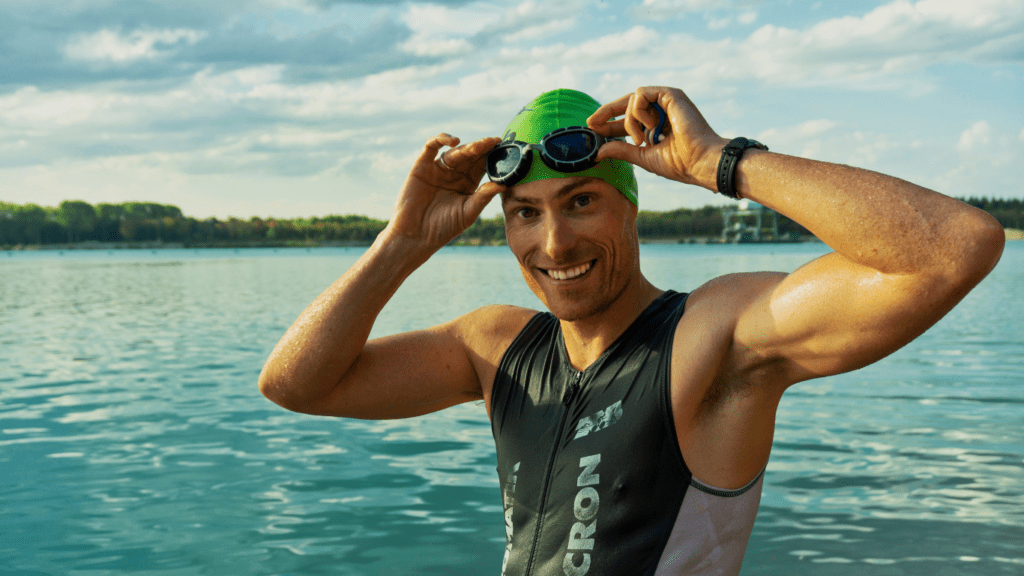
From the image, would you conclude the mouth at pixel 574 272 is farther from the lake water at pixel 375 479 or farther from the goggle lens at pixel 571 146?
the lake water at pixel 375 479

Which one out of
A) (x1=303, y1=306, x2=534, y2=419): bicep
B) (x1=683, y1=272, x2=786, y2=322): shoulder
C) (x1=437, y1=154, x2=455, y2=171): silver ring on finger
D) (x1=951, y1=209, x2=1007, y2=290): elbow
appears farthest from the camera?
(x1=303, y1=306, x2=534, y2=419): bicep

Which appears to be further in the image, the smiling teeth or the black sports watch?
the smiling teeth

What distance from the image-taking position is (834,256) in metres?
2.31

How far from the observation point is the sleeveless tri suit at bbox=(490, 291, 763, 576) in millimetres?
2605

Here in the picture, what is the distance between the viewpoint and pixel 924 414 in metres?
11.1

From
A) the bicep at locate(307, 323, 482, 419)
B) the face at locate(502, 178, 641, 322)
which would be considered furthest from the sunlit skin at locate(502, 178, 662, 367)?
the bicep at locate(307, 323, 482, 419)

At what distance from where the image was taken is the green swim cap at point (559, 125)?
2.84 m

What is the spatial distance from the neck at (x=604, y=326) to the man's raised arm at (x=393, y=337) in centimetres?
53

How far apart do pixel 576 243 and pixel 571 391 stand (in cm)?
54

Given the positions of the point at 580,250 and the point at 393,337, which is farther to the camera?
the point at 393,337

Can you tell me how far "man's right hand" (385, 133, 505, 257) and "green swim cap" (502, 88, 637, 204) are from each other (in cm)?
15

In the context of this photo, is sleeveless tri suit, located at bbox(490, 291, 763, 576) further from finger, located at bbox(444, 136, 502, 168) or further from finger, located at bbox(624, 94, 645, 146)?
finger, located at bbox(444, 136, 502, 168)

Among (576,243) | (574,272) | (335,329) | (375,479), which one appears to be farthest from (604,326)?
(375,479)

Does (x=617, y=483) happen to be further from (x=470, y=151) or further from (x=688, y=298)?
(x=470, y=151)
